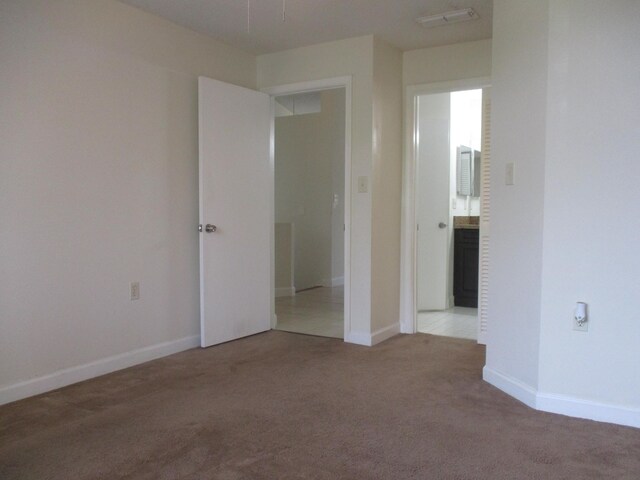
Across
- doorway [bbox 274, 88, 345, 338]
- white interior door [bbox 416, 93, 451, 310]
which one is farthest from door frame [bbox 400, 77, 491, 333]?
doorway [bbox 274, 88, 345, 338]

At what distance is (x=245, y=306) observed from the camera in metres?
4.01

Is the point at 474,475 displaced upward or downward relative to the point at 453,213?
downward

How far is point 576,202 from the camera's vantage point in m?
2.41

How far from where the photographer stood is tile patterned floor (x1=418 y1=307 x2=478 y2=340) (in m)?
4.25

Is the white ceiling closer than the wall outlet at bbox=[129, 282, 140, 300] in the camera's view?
Yes

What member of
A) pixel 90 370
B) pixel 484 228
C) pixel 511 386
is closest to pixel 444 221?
pixel 484 228

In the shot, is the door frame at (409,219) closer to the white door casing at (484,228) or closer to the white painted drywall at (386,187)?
the white painted drywall at (386,187)

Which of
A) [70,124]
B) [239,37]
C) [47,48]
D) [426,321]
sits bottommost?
[426,321]

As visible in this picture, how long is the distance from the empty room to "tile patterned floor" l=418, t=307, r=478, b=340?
6 cm

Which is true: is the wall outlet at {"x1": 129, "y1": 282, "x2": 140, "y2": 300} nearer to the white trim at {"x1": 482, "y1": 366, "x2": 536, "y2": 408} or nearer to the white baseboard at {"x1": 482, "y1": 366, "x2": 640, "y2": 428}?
the white trim at {"x1": 482, "y1": 366, "x2": 536, "y2": 408}

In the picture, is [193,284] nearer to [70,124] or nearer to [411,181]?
[70,124]

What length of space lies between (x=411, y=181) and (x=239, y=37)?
1.74 metres

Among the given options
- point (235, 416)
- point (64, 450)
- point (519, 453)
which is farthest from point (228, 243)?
point (519, 453)

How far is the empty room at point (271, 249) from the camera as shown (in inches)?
88.0
